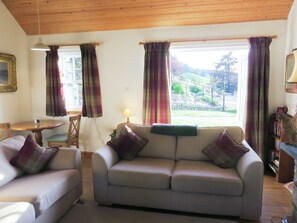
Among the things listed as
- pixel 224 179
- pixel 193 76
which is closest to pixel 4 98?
pixel 193 76

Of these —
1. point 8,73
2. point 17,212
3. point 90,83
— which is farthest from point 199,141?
point 8,73

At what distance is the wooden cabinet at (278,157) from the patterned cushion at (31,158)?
121 inches

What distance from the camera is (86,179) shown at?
11.5 ft

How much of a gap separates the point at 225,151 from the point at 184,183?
0.69m

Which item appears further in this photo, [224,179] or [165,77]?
[165,77]

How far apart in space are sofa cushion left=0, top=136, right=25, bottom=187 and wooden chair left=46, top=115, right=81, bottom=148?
4.13 ft

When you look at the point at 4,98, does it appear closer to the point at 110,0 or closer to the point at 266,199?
the point at 110,0

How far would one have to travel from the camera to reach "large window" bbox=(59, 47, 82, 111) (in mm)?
4703

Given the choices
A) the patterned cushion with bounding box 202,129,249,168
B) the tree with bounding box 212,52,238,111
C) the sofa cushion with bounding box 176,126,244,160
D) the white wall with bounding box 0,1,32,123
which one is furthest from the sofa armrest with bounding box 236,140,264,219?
the white wall with bounding box 0,1,32,123

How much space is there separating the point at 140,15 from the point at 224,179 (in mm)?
2862

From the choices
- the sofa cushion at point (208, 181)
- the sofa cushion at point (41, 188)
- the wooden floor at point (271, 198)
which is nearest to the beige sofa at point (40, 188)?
the sofa cushion at point (41, 188)

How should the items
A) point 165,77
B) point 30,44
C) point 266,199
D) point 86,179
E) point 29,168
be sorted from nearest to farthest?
point 29,168
point 266,199
point 86,179
point 165,77
point 30,44

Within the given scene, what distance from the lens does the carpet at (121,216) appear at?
244 centimetres

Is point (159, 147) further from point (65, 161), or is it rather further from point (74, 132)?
point (74, 132)
